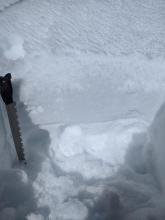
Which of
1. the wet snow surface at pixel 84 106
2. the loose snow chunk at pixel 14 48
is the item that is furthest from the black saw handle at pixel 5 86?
the loose snow chunk at pixel 14 48

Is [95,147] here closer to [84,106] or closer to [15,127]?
[84,106]

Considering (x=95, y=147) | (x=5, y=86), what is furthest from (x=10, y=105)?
(x=95, y=147)

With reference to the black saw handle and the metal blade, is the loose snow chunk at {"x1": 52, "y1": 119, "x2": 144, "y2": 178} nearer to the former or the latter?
the metal blade

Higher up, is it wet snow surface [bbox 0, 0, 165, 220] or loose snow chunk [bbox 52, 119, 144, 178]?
wet snow surface [bbox 0, 0, 165, 220]

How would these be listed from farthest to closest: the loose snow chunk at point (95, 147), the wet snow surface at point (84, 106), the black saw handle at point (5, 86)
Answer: the loose snow chunk at point (95, 147) → the wet snow surface at point (84, 106) → the black saw handle at point (5, 86)

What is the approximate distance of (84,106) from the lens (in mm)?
1634

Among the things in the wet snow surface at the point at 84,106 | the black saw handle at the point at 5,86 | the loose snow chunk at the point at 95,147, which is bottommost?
the loose snow chunk at the point at 95,147

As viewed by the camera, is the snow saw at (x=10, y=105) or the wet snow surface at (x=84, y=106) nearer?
the snow saw at (x=10, y=105)

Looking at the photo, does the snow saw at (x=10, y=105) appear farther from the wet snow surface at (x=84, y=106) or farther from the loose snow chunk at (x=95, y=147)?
the loose snow chunk at (x=95, y=147)

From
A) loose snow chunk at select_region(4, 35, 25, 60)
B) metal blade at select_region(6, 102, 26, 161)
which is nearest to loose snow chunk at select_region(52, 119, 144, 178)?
metal blade at select_region(6, 102, 26, 161)

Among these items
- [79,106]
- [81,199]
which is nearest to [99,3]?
[79,106]

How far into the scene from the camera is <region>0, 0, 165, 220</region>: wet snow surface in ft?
4.13

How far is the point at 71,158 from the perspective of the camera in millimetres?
1474

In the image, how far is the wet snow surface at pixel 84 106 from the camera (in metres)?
1.26
